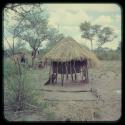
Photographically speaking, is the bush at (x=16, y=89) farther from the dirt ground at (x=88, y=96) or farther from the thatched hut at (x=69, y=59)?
the thatched hut at (x=69, y=59)

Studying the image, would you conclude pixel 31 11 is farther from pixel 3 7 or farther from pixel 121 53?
pixel 121 53

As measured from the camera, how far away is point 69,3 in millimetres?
2668

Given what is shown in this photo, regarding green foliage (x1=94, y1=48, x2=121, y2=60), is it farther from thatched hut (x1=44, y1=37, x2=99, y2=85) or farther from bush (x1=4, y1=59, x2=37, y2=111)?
bush (x1=4, y1=59, x2=37, y2=111)

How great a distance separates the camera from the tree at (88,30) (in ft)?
9.05

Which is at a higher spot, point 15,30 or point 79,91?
point 15,30

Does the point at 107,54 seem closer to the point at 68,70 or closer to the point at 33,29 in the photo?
the point at 68,70

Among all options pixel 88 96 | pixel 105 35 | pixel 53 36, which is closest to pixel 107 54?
pixel 105 35

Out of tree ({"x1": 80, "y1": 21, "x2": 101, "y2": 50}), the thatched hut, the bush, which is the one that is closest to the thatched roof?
the thatched hut

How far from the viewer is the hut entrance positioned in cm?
293

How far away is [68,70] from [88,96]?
39 cm

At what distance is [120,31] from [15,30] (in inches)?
42.6

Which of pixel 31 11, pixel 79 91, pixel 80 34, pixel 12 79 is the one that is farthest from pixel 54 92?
pixel 31 11

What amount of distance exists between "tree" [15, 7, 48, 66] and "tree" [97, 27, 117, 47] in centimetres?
59

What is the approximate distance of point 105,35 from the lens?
2.72 m
